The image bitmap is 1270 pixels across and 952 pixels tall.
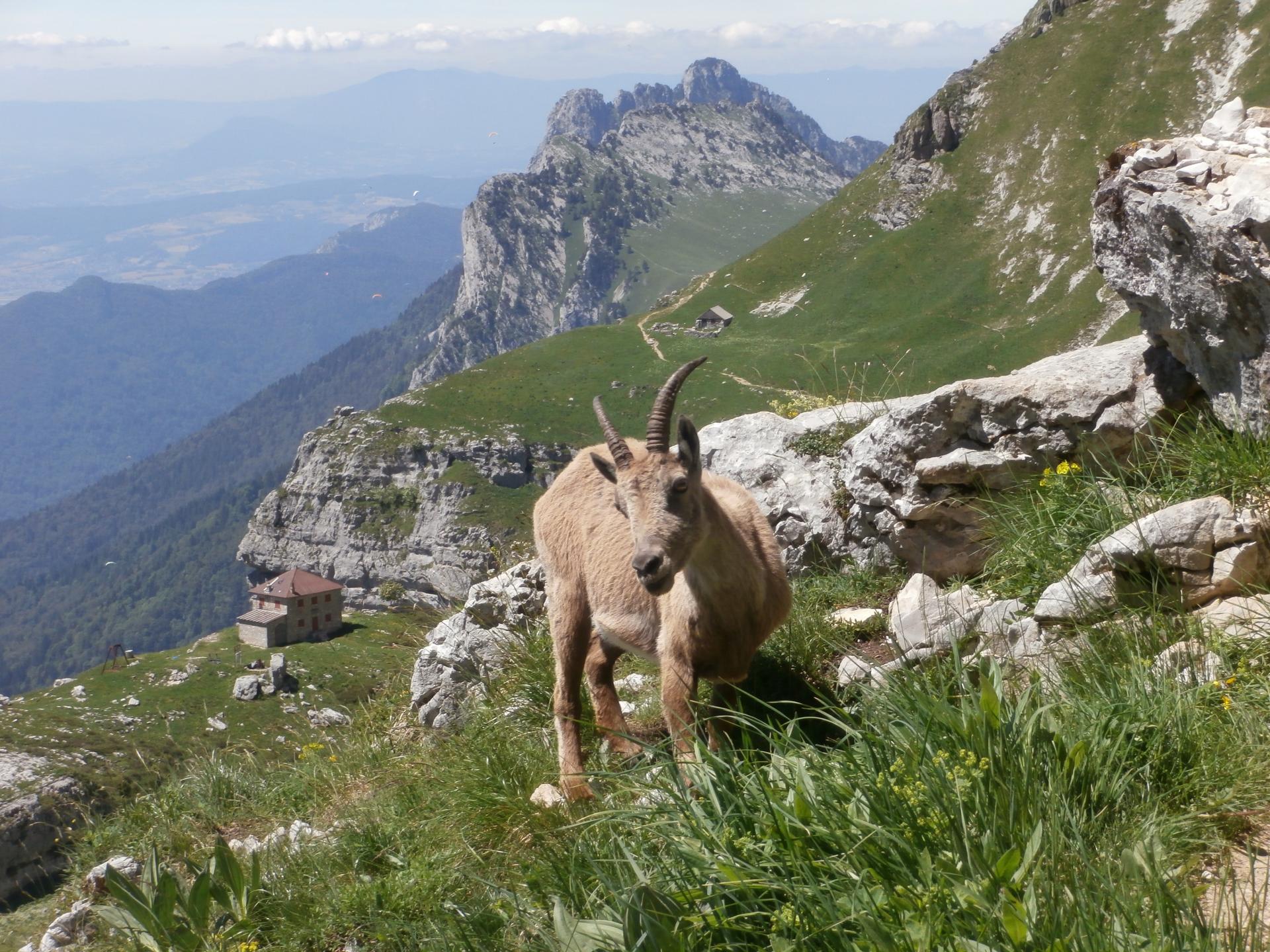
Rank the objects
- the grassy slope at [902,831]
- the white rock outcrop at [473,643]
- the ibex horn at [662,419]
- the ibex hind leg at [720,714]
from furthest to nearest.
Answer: the white rock outcrop at [473,643], the ibex horn at [662,419], the ibex hind leg at [720,714], the grassy slope at [902,831]

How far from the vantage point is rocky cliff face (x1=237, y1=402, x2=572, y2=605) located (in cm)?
16738

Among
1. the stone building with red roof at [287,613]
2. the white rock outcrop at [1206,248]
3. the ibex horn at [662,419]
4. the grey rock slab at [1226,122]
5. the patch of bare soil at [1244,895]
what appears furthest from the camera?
the stone building with red roof at [287,613]

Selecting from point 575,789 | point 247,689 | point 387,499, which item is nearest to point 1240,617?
point 575,789

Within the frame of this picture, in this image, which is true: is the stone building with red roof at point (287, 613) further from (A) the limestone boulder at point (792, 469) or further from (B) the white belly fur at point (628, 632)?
(B) the white belly fur at point (628, 632)

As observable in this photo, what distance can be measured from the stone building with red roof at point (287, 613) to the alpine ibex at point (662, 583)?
12384cm

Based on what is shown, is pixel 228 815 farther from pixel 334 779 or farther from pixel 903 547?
pixel 903 547

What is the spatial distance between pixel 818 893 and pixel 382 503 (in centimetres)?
18426

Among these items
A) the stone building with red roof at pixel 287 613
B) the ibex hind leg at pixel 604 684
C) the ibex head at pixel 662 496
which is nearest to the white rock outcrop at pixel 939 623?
the ibex head at pixel 662 496

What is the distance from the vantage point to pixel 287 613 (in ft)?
407

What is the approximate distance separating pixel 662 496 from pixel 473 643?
5360 millimetres

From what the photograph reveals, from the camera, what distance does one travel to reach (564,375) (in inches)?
7101

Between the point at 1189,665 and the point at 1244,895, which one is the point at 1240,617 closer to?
the point at 1189,665

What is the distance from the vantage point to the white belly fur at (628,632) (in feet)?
25.5

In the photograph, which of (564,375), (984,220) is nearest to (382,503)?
(564,375)
